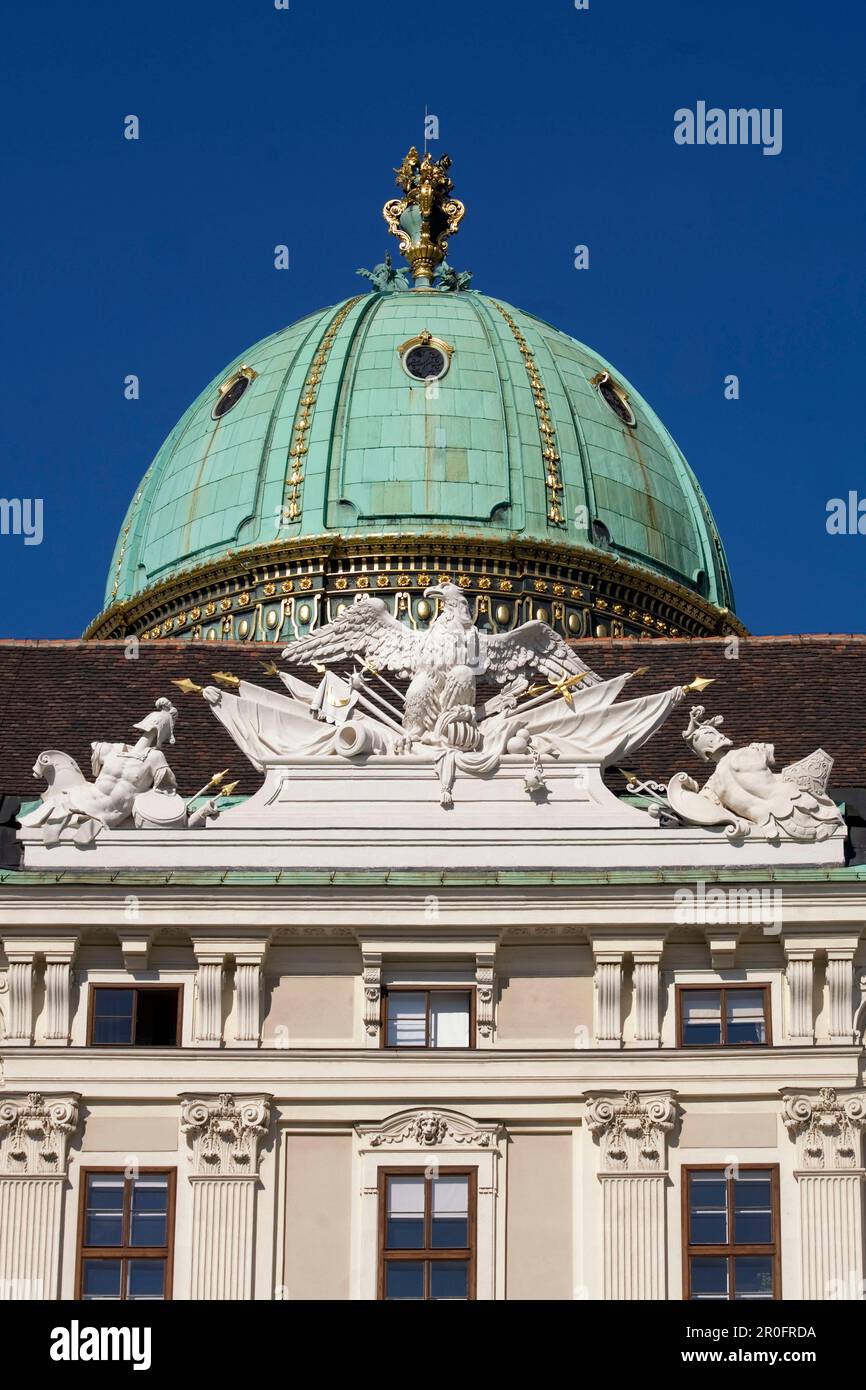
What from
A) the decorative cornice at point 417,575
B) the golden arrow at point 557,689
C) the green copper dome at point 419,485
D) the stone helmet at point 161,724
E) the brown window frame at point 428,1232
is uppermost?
the green copper dome at point 419,485

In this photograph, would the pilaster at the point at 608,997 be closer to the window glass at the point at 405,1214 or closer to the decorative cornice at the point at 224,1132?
the window glass at the point at 405,1214

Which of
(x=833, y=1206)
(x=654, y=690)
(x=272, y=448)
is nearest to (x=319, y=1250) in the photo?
(x=833, y=1206)

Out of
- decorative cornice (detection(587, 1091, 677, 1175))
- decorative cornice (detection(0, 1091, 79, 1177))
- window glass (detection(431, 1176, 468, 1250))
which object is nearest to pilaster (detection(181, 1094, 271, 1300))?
decorative cornice (detection(0, 1091, 79, 1177))

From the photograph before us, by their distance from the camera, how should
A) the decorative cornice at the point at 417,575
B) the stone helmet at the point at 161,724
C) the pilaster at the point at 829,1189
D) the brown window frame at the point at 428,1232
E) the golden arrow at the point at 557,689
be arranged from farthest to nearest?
the decorative cornice at the point at 417,575 < the golden arrow at the point at 557,689 < the stone helmet at the point at 161,724 < the brown window frame at the point at 428,1232 < the pilaster at the point at 829,1189

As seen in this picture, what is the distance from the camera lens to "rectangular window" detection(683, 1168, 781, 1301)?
38531mm

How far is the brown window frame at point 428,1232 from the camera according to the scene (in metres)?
38.7

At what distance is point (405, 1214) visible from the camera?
3900 cm

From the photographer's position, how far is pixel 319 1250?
128 ft

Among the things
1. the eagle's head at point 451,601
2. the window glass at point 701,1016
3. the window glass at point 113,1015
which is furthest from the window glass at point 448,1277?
the eagle's head at point 451,601

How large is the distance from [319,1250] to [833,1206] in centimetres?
520

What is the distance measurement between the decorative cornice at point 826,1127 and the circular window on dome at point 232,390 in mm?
24416

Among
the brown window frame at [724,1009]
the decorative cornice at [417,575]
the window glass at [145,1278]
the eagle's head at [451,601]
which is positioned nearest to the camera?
the window glass at [145,1278]

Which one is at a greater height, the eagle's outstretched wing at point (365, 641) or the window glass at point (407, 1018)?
the eagle's outstretched wing at point (365, 641)

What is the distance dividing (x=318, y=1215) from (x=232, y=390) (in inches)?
959
